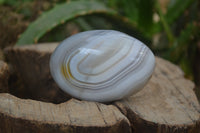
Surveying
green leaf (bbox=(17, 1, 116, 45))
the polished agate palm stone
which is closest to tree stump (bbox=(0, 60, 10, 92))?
the polished agate palm stone

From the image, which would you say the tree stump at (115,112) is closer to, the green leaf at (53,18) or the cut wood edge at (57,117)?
the cut wood edge at (57,117)

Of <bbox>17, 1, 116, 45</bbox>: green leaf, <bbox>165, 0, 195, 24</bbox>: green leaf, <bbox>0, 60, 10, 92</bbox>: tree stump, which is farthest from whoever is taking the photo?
<bbox>165, 0, 195, 24</bbox>: green leaf

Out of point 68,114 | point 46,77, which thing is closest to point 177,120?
point 68,114

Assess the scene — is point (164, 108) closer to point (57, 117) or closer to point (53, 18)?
point (57, 117)

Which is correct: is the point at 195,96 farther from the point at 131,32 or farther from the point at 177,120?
the point at 131,32

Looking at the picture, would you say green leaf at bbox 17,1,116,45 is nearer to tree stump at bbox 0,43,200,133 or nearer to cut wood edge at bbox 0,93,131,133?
tree stump at bbox 0,43,200,133

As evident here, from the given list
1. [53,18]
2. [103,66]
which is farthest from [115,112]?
[53,18]
